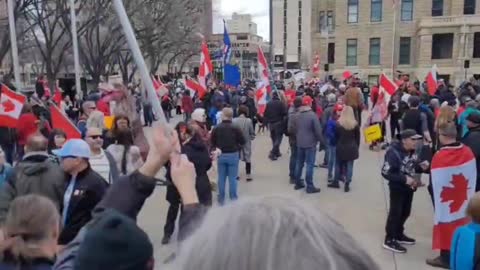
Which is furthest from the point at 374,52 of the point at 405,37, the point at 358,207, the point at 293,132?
the point at 358,207

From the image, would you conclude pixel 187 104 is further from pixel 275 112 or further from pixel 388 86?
pixel 388 86

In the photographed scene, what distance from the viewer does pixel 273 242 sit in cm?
100

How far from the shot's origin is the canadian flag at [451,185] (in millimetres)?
5320

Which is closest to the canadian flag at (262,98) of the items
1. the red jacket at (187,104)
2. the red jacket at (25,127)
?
the red jacket at (187,104)

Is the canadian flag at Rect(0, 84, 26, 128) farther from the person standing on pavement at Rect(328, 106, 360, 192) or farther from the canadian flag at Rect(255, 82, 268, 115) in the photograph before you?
the canadian flag at Rect(255, 82, 268, 115)

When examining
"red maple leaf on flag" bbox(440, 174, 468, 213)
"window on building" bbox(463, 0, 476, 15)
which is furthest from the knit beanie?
"window on building" bbox(463, 0, 476, 15)

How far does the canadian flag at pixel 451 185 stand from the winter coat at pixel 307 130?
350cm

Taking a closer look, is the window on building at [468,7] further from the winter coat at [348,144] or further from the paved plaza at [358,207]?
the winter coat at [348,144]

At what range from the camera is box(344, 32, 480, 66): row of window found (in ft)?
164

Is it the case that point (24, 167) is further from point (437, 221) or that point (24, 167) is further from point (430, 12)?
point (430, 12)

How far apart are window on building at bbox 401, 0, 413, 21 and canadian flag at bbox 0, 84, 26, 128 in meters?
50.4

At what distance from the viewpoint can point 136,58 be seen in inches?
121

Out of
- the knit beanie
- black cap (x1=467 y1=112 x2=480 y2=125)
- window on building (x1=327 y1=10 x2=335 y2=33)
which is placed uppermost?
window on building (x1=327 y1=10 x2=335 y2=33)

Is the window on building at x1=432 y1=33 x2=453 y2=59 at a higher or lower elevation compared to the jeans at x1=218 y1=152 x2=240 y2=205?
higher
